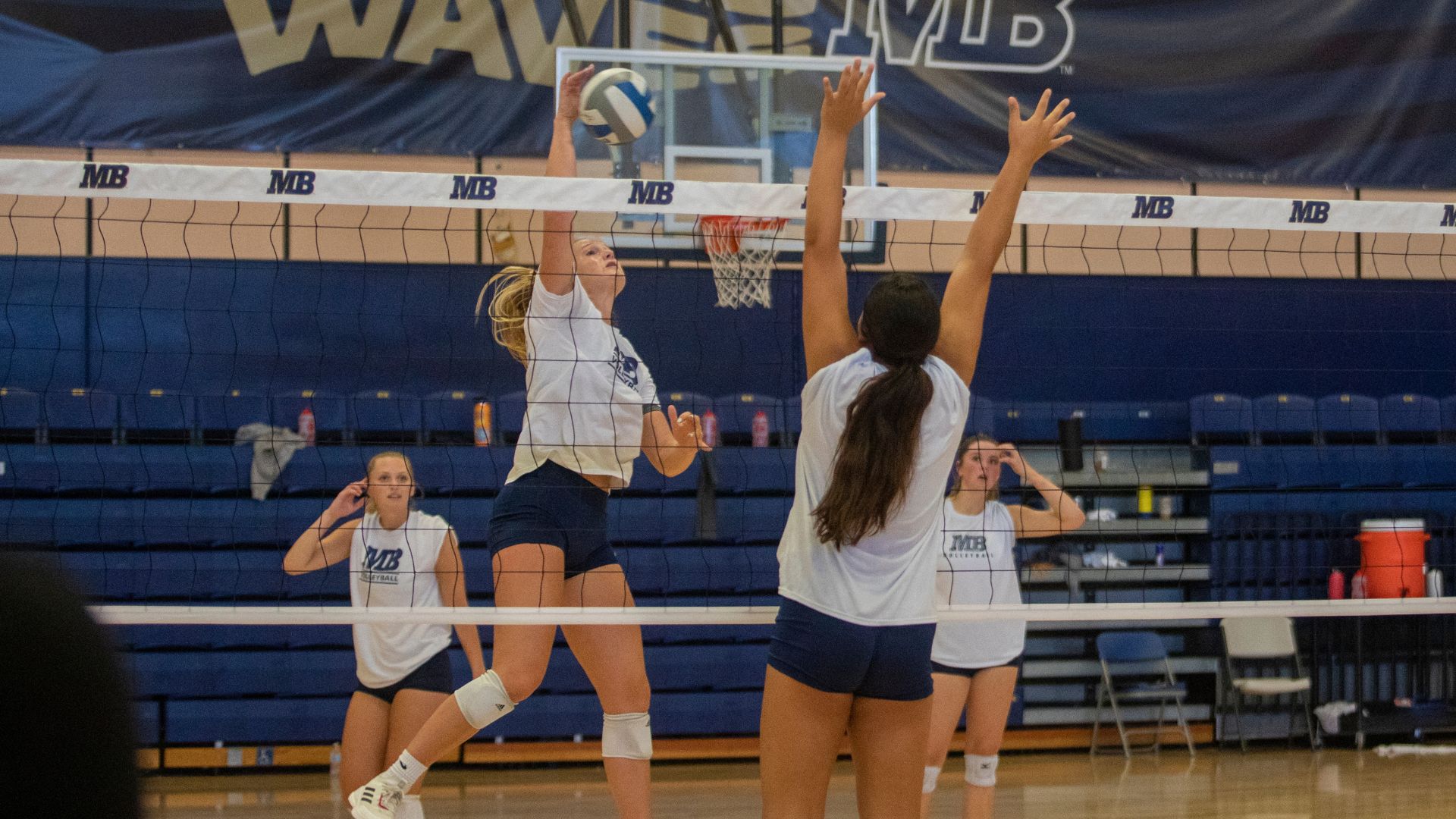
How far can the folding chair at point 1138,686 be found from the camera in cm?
878

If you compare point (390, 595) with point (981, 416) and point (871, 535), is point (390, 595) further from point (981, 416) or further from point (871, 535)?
point (981, 416)

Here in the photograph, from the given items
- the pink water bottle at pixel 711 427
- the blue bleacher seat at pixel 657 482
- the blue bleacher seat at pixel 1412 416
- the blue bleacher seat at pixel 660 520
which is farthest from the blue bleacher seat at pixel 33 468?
the blue bleacher seat at pixel 1412 416

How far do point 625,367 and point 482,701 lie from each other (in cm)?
101

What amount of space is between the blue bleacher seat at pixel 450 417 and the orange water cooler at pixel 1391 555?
6.14 m

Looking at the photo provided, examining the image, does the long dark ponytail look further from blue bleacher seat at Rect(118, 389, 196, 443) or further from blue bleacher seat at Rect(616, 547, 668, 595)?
blue bleacher seat at Rect(118, 389, 196, 443)

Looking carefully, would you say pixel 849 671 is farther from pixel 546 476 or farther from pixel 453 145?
pixel 453 145

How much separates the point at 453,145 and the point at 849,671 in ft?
19.4

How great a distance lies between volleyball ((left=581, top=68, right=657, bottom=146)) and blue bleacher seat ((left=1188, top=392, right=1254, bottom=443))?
615cm

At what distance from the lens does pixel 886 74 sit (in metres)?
7.99

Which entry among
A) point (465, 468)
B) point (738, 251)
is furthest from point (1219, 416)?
point (465, 468)

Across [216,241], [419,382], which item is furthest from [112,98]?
[419,382]

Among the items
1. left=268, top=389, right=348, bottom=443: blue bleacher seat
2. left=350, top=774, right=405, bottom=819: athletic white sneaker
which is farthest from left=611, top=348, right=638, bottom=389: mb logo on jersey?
left=268, top=389, right=348, bottom=443: blue bleacher seat

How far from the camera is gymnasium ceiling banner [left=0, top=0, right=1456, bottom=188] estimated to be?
7676mm

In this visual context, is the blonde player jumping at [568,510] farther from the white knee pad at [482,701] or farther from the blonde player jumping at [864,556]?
the blonde player jumping at [864,556]
